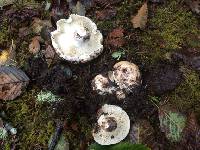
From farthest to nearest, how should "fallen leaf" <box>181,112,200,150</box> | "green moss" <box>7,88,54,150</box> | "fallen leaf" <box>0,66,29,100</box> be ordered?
"fallen leaf" <box>0,66,29,100</box>
"green moss" <box>7,88,54,150</box>
"fallen leaf" <box>181,112,200,150</box>

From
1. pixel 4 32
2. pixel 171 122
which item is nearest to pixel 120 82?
pixel 171 122

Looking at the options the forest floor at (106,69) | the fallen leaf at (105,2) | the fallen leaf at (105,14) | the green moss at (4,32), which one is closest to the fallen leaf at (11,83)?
the forest floor at (106,69)

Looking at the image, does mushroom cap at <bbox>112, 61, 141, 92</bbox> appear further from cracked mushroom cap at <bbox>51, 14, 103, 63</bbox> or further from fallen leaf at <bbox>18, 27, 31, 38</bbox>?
fallen leaf at <bbox>18, 27, 31, 38</bbox>

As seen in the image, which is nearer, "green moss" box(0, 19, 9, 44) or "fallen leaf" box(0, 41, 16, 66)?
"fallen leaf" box(0, 41, 16, 66)

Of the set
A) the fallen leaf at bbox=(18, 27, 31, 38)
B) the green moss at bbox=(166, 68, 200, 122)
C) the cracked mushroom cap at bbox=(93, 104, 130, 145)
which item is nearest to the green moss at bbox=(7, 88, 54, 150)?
the cracked mushroom cap at bbox=(93, 104, 130, 145)

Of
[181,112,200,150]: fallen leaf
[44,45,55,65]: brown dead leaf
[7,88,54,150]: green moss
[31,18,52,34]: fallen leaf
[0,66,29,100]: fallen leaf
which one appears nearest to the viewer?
[181,112,200,150]: fallen leaf

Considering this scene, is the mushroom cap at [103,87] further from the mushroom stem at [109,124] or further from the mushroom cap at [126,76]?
the mushroom stem at [109,124]
